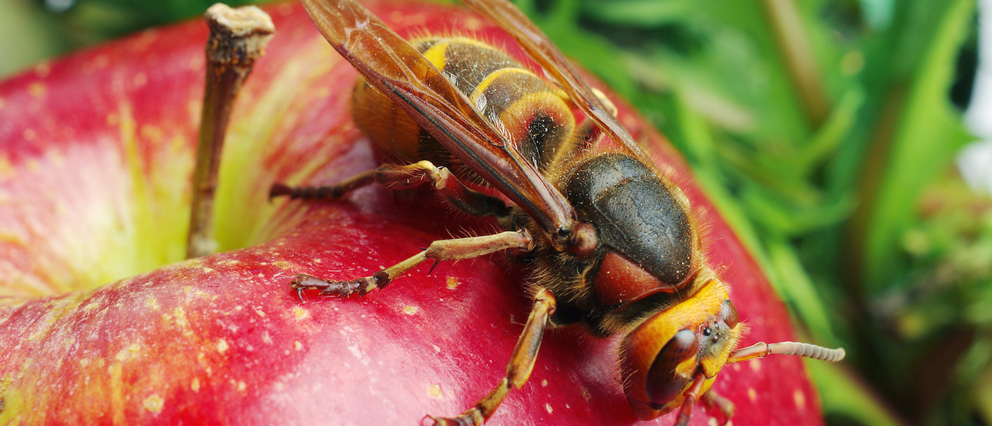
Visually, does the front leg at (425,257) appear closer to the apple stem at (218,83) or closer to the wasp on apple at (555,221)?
the wasp on apple at (555,221)

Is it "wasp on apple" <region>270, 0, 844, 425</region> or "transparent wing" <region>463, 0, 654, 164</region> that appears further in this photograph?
"transparent wing" <region>463, 0, 654, 164</region>

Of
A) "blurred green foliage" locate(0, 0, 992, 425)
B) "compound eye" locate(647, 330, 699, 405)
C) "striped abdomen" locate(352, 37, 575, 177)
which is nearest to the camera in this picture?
"compound eye" locate(647, 330, 699, 405)

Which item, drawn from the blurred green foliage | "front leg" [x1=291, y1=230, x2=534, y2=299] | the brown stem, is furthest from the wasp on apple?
the brown stem

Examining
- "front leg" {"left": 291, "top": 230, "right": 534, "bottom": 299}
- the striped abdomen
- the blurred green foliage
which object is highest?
the striped abdomen

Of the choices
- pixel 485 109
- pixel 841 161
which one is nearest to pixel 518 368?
pixel 485 109

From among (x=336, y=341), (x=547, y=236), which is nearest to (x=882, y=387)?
(x=547, y=236)

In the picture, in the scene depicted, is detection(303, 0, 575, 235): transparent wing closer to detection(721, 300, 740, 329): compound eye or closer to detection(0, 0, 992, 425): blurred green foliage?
detection(721, 300, 740, 329): compound eye

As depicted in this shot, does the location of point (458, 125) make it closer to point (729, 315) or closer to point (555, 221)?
point (555, 221)

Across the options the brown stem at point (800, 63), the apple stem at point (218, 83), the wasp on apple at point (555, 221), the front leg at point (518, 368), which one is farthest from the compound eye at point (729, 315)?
the brown stem at point (800, 63)

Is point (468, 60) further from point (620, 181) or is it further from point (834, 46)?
point (834, 46)
